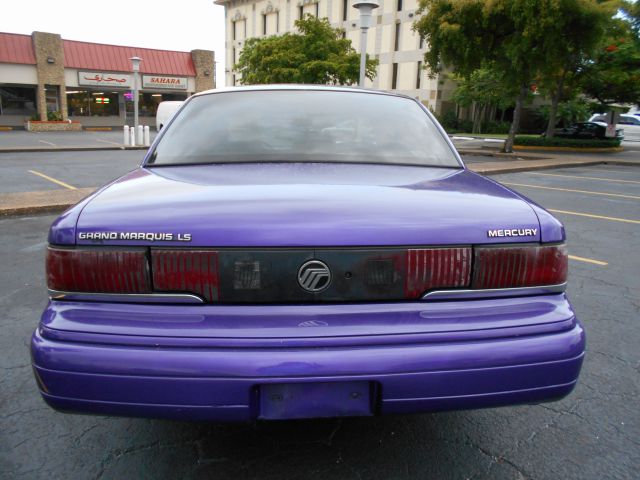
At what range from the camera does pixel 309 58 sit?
2773 centimetres

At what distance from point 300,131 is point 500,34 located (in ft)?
63.2

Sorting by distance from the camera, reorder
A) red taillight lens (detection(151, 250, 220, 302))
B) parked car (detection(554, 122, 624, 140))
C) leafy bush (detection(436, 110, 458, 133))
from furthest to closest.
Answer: leafy bush (detection(436, 110, 458, 133)) < parked car (detection(554, 122, 624, 140)) < red taillight lens (detection(151, 250, 220, 302))

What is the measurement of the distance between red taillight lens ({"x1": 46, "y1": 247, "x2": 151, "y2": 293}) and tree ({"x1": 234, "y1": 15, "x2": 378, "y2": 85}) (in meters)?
26.0

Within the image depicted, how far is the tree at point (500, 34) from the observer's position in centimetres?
1727

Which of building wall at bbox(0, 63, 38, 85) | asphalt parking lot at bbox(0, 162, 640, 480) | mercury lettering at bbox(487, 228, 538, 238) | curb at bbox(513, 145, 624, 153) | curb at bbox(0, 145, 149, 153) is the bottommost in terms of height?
curb at bbox(0, 145, 149, 153)

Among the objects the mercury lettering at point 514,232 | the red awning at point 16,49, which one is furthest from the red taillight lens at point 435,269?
the red awning at point 16,49

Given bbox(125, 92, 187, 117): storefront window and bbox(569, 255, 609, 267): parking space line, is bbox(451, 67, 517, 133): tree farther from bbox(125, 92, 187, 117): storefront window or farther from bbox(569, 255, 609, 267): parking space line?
bbox(569, 255, 609, 267): parking space line

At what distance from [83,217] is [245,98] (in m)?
1.45

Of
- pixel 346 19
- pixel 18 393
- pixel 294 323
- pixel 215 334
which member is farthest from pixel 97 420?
pixel 346 19

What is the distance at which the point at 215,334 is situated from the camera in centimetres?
172

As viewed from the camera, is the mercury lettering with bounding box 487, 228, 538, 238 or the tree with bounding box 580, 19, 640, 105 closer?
the mercury lettering with bounding box 487, 228, 538, 238

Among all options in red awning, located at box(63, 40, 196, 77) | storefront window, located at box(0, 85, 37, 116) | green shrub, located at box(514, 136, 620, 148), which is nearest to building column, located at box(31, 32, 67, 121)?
red awning, located at box(63, 40, 196, 77)

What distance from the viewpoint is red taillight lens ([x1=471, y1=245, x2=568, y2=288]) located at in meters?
1.89

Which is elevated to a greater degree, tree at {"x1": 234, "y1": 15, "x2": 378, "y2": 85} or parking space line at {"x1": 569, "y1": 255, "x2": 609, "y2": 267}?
tree at {"x1": 234, "y1": 15, "x2": 378, "y2": 85}
